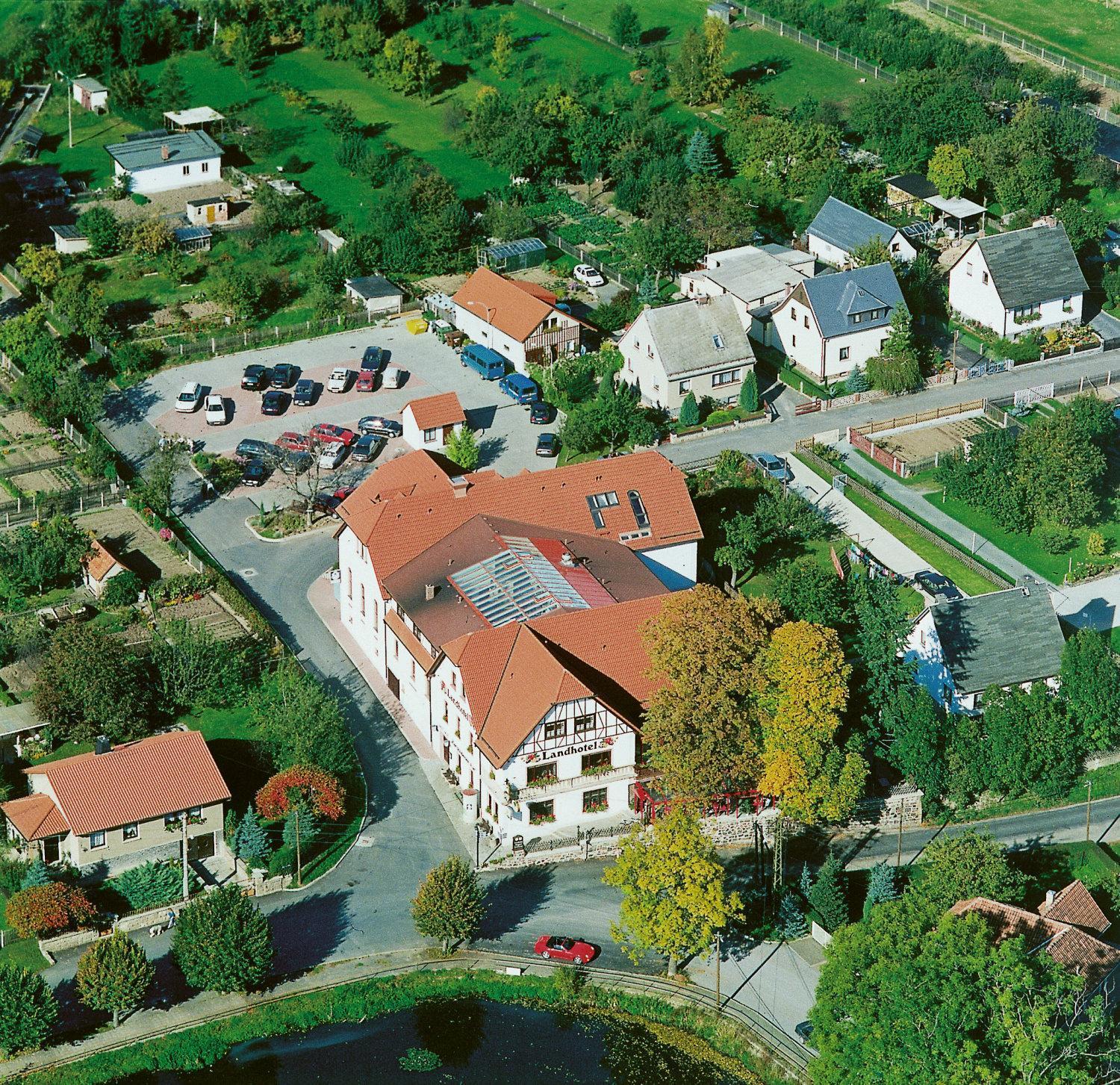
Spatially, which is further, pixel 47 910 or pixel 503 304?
pixel 503 304

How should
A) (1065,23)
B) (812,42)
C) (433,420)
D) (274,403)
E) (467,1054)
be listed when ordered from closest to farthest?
(467,1054) → (433,420) → (274,403) → (812,42) → (1065,23)

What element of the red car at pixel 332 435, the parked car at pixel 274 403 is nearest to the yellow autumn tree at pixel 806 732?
the red car at pixel 332 435

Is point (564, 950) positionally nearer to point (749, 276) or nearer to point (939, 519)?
point (939, 519)

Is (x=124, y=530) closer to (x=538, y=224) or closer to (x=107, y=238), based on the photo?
(x=107, y=238)

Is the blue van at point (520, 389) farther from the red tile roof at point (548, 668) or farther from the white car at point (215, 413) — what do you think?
the red tile roof at point (548, 668)

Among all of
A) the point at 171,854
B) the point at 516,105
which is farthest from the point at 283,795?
the point at 516,105

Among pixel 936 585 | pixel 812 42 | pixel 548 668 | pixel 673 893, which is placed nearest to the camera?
pixel 673 893

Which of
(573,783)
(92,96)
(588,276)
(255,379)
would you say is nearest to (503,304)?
(588,276)
